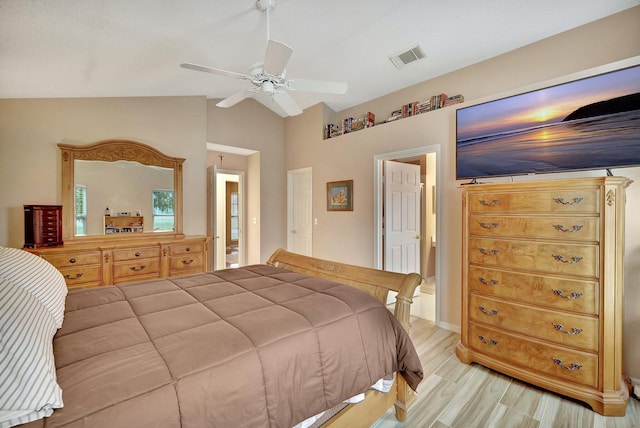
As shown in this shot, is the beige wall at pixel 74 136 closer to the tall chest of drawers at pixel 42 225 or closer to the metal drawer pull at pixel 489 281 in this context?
the tall chest of drawers at pixel 42 225

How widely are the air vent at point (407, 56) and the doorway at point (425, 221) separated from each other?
3.17 feet

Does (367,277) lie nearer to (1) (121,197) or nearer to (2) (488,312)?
(2) (488,312)

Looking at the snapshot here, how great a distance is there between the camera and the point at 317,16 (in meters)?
2.50

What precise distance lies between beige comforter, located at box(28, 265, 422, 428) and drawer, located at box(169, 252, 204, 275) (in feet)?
5.68

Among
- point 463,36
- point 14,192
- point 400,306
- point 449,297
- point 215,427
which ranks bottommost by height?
point 449,297

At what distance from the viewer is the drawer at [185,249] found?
11.4ft

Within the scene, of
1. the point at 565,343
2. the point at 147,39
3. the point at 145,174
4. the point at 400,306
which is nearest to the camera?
the point at 400,306

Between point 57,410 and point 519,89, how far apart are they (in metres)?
3.59

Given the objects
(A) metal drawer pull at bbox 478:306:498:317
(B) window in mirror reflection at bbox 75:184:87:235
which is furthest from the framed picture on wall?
(B) window in mirror reflection at bbox 75:184:87:235

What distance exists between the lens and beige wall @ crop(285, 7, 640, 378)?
2.20 metres

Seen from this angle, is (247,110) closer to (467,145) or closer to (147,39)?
(147,39)

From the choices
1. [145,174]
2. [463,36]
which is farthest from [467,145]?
[145,174]

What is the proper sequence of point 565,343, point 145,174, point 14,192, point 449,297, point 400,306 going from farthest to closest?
point 145,174, point 449,297, point 14,192, point 565,343, point 400,306

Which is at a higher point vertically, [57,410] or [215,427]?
[57,410]
